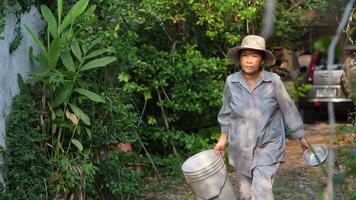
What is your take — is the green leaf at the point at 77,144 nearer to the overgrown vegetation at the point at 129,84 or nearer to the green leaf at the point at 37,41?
the overgrown vegetation at the point at 129,84

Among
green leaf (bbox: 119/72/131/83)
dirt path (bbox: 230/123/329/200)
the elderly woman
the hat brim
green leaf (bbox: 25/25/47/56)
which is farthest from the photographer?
green leaf (bbox: 119/72/131/83)

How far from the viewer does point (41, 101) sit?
5633mm

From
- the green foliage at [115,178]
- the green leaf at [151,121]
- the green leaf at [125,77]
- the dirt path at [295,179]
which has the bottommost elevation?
the dirt path at [295,179]

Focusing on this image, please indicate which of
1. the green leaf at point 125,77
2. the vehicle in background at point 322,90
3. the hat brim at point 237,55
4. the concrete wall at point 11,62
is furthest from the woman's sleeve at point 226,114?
the vehicle in background at point 322,90

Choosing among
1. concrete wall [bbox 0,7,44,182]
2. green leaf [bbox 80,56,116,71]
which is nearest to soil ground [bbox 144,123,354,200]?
green leaf [bbox 80,56,116,71]

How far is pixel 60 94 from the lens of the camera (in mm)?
5594

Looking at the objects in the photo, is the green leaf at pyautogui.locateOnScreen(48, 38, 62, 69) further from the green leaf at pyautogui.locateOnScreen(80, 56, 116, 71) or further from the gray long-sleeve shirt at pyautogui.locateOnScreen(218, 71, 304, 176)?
the gray long-sleeve shirt at pyautogui.locateOnScreen(218, 71, 304, 176)

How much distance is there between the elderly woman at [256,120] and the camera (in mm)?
5137

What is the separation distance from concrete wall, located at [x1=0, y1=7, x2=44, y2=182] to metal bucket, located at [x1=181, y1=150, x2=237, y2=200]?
1.47 meters

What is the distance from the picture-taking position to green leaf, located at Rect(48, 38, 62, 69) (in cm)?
547

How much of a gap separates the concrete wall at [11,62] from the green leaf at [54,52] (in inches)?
11.2

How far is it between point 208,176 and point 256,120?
555 mm

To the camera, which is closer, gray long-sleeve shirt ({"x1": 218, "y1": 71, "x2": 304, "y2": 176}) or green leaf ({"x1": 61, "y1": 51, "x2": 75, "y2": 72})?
gray long-sleeve shirt ({"x1": 218, "y1": 71, "x2": 304, "y2": 176})

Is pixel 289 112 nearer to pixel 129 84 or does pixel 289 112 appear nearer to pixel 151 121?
pixel 129 84
